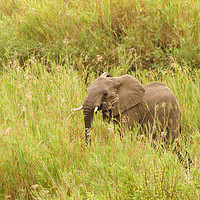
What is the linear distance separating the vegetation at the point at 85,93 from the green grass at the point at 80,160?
11 mm

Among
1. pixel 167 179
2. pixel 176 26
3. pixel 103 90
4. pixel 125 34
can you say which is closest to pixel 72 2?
pixel 125 34

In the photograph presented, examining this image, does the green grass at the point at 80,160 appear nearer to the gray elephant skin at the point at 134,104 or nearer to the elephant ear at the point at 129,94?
the gray elephant skin at the point at 134,104

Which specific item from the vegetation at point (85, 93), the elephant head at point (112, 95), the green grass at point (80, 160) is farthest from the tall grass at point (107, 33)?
the elephant head at point (112, 95)

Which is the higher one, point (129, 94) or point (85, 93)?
point (129, 94)

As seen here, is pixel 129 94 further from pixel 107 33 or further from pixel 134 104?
pixel 107 33

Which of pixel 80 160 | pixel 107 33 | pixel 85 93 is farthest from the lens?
pixel 107 33

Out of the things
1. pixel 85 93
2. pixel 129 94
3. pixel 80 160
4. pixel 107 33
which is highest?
pixel 107 33

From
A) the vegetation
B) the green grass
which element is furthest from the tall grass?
the green grass

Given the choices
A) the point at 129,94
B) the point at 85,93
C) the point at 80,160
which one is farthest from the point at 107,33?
the point at 80,160

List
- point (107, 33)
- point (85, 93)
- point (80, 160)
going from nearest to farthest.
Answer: point (80, 160), point (85, 93), point (107, 33)

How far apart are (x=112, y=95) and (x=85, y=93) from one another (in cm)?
115

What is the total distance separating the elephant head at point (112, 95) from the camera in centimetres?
393

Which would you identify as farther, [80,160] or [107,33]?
[107,33]

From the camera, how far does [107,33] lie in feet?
22.1
